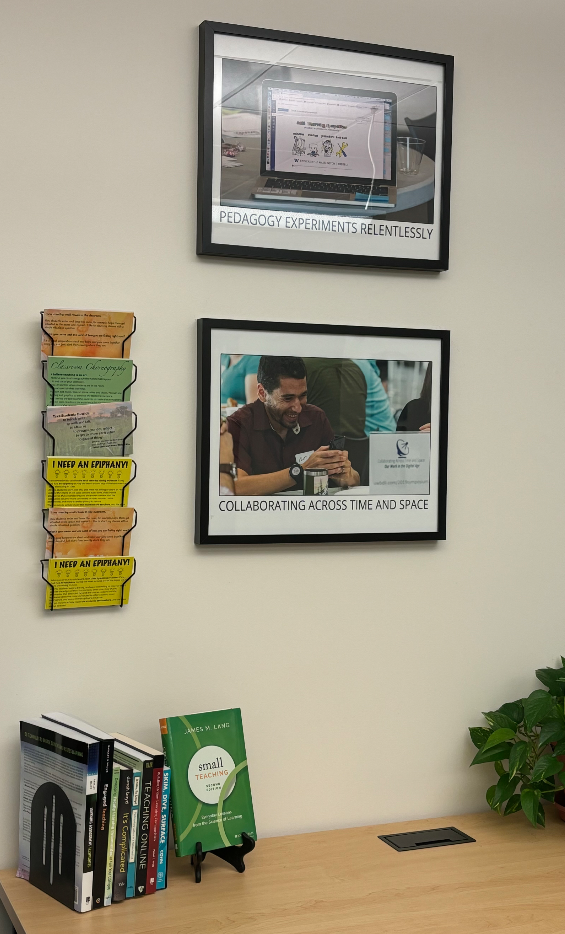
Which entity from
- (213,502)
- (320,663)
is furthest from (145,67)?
(320,663)

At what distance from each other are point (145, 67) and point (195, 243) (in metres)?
0.33

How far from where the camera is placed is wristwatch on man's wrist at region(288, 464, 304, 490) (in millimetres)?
1763

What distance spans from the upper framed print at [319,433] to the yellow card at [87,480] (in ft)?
0.49

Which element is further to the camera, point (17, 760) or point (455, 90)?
point (455, 90)

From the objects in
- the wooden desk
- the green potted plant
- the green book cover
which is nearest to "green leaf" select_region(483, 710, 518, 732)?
the green potted plant

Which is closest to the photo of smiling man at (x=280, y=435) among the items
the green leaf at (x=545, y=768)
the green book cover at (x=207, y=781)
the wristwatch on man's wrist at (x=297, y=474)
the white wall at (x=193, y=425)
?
the wristwatch on man's wrist at (x=297, y=474)

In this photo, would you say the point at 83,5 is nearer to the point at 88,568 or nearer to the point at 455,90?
the point at 455,90

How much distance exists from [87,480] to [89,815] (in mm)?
566

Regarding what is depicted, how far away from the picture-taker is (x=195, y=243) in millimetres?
1705

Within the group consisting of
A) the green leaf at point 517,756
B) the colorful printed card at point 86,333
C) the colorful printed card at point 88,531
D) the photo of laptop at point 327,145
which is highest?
the photo of laptop at point 327,145

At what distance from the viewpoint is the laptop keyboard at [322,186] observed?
173cm

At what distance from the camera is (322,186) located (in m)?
1.76

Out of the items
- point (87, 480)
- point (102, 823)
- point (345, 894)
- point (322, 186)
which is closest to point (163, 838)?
point (102, 823)

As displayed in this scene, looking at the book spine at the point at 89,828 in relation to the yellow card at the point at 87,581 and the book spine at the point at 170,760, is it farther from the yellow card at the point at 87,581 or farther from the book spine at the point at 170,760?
the yellow card at the point at 87,581
